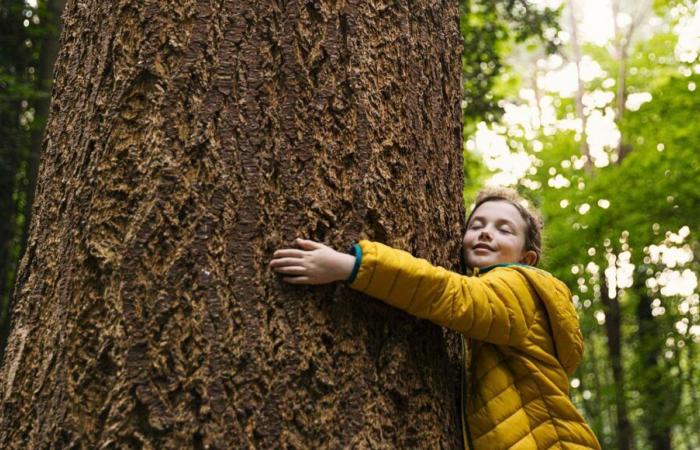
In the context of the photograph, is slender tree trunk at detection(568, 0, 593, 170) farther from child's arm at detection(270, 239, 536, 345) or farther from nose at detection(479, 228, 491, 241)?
child's arm at detection(270, 239, 536, 345)

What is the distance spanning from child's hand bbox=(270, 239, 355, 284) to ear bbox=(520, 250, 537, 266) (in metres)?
1.09

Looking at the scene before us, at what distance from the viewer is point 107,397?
1.66 metres

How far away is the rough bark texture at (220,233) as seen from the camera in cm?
A: 169

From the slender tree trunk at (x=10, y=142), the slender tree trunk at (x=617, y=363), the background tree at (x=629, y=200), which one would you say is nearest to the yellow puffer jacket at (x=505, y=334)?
the background tree at (x=629, y=200)

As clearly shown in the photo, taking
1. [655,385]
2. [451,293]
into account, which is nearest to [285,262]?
[451,293]

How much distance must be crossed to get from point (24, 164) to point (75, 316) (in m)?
9.57

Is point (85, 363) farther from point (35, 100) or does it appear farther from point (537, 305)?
point (35, 100)

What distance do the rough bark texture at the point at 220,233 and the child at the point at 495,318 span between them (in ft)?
0.25

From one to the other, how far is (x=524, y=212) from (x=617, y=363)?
12333 millimetres

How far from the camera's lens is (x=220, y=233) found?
69.8 inches


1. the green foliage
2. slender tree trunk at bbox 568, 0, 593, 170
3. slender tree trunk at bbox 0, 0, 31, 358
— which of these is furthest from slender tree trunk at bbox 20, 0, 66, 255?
slender tree trunk at bbox 568, 0, 593, 170

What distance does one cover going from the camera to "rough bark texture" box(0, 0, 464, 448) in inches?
66.4

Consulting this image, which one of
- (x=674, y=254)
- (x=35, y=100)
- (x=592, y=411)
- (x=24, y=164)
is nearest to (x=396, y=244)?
(x=35, y=100)

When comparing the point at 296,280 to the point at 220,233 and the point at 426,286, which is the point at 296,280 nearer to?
the point at 220,233
